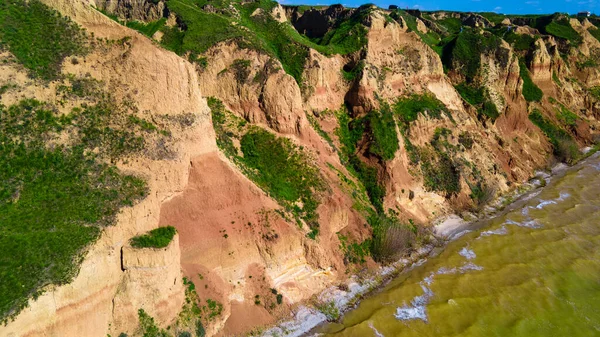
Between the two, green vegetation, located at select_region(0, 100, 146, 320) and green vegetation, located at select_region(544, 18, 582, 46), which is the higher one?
green vegetation, located at select_region(544, 18, 582, 46)

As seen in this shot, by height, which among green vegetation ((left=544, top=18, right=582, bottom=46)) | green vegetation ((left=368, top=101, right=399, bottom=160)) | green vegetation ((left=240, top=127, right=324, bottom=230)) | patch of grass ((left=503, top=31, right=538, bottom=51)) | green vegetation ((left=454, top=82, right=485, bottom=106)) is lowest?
green vegetation ((left=240, top=127, right=324, bottom=230))

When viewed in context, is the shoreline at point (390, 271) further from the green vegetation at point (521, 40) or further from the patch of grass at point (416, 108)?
the green vegetation at point (521, 40)

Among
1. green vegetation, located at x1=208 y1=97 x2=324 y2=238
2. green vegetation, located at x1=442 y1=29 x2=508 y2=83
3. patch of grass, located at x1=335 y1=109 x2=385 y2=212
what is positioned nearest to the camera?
green vegetation, located at x1=208 y1=97 x2=324 y2=238

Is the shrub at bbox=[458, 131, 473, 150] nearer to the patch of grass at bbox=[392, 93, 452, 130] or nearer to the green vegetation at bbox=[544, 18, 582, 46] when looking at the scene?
the patch of grass at bbox=[392, 93, 452, 130]

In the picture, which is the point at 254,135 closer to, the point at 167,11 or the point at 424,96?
the point at 167,11

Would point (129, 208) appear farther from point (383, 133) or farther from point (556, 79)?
point (556, 79)

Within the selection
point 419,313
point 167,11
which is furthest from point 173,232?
point 167,11

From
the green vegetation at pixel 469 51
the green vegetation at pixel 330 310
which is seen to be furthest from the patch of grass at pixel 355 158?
the green vegetation at pixel 469 51

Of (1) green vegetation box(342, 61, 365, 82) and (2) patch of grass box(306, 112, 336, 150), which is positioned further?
(1) green vegetation box(342, 61, 365, 82)

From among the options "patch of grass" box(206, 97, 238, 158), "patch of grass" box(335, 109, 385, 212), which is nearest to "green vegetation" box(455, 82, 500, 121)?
"patch of grass" box(335, 109, 385, 212)
